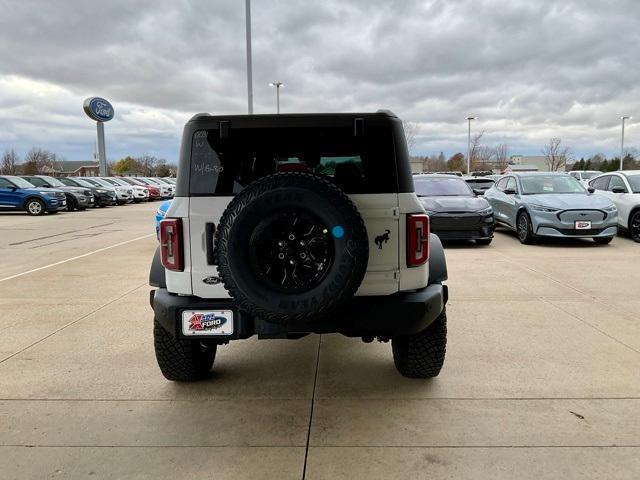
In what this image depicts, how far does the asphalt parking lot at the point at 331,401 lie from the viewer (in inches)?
109

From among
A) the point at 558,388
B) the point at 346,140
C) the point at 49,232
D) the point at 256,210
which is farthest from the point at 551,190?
the point at 49,232

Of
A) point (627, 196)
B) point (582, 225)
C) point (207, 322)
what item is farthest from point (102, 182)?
point (207, 322)

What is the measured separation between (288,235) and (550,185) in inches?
396

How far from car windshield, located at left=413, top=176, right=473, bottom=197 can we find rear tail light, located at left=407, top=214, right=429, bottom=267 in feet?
26.2

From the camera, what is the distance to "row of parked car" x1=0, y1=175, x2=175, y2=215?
19938 millimetres

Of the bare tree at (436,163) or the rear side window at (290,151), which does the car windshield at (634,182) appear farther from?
the bare tree at (436,163)

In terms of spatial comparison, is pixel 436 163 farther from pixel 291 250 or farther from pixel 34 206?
pixel 291 250

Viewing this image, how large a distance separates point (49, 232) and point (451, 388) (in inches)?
523

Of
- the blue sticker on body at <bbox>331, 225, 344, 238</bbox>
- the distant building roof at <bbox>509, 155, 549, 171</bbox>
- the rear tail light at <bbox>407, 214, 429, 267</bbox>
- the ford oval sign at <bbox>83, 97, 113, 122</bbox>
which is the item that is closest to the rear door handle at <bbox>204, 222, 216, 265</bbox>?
the blue sticker on body at <bbox>331, 225, 344, 238</bbox>

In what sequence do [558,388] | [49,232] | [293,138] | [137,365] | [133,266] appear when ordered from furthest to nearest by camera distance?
[49,232] < [133,266] < [137,365] < [558,388] < [293,138]

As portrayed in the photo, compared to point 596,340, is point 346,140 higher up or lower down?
higher up

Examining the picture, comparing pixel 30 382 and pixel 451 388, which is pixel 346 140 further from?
pixel 30 382

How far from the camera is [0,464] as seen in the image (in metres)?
2.78

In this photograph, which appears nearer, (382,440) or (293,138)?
(382,440)
